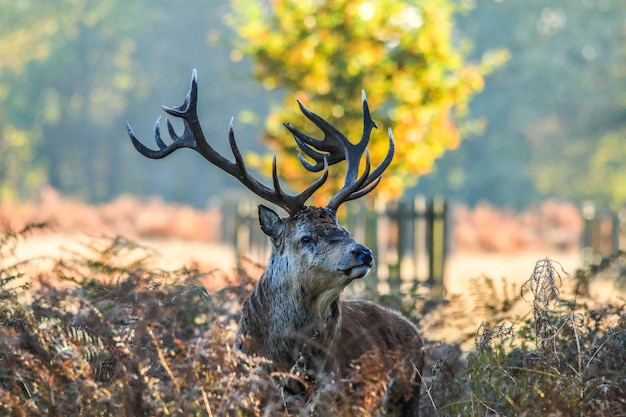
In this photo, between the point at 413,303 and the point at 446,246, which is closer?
the point at 413,303

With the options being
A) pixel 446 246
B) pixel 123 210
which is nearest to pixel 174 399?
pixel 446 246

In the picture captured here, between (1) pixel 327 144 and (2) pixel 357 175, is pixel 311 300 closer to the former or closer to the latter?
(2) pixel 357 175

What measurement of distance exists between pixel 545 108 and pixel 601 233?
25827mm

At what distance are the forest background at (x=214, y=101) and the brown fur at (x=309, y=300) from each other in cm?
3565

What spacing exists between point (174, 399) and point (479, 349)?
1452mm

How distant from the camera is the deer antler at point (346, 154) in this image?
20.9ft

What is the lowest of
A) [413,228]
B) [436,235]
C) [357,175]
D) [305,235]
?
[436,235]

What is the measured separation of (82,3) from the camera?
50.0 metres

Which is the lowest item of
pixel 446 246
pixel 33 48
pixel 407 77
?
pixel 446 246

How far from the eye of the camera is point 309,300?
5.77m

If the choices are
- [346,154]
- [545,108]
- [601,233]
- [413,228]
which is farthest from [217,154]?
[545,108]

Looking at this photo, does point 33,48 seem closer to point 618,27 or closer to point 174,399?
point 618,27

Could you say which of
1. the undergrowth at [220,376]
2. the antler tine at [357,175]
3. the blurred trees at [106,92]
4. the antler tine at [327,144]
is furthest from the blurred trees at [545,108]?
the undergrowth at [220,376]

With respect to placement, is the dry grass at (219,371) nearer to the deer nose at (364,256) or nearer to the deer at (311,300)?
the deer at (311,300)
